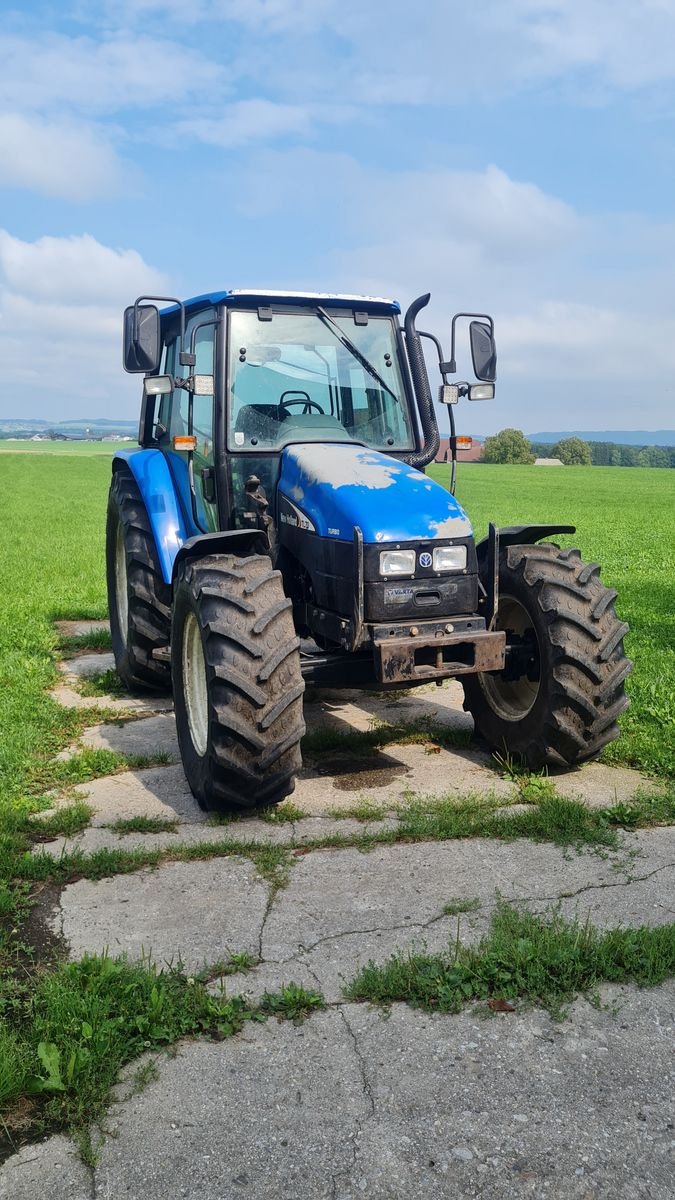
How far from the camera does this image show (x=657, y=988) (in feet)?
10.7

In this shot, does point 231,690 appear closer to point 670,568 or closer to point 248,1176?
point 248,1176

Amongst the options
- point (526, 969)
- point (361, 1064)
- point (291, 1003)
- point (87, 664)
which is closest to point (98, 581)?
point (87, 664)

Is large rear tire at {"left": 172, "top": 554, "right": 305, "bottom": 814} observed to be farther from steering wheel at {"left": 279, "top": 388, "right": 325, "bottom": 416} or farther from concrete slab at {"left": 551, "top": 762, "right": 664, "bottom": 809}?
concrete slab at {"left": 551, "top": 762, "right": 664, "bottom": 809}

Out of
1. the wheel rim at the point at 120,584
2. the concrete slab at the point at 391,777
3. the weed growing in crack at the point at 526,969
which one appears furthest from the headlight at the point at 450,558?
the wheel rim at the point at 120,584

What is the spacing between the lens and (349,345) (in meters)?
5.97

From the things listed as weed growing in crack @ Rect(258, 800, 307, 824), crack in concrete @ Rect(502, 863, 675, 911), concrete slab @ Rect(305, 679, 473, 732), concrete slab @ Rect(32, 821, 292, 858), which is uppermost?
concrete slab @ Rect(305, 679, 473, 732)

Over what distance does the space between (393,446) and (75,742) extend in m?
2.56

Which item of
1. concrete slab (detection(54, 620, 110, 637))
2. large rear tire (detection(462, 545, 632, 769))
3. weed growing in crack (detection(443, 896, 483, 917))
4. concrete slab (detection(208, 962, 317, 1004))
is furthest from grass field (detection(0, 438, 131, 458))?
concrete slab (detection(208, 962, 317, 1004))

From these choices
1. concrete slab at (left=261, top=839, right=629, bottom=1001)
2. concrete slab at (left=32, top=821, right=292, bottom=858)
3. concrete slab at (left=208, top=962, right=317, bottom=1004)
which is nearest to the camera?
concrete slab at (left=208, top=962, right=317, bottom=1004)

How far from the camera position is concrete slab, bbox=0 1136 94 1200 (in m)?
2.43

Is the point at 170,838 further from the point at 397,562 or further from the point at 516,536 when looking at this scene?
the point at 516,536

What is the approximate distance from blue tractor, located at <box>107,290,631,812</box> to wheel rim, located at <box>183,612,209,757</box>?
0.01 metres

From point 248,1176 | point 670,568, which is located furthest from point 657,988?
point 670,568

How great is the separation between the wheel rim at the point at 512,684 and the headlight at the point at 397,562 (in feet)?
2.53
